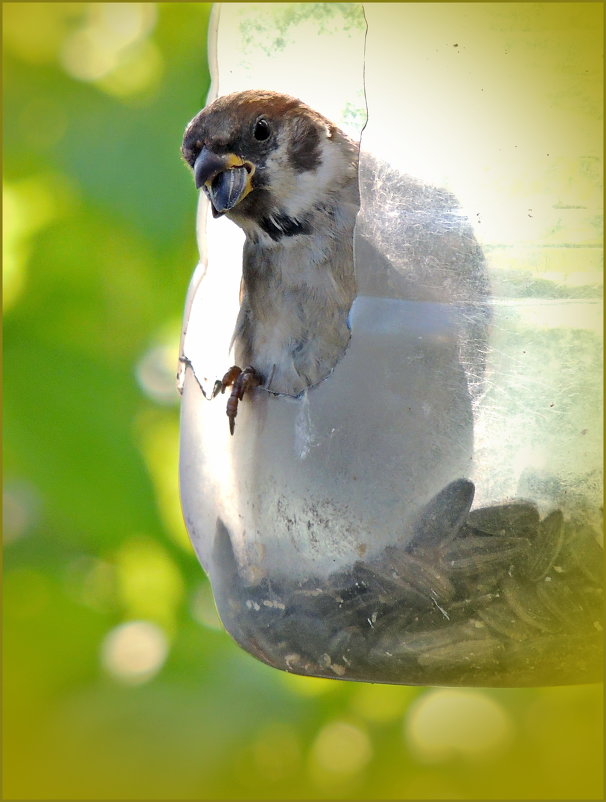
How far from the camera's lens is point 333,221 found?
4.03 ft

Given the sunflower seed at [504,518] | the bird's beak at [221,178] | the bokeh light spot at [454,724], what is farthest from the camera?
the bokeh light spot at [454,724]

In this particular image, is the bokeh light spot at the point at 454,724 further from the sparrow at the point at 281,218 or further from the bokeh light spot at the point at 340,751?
the sparrow at the point at 281,218

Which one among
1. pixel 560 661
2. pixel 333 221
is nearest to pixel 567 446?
pixel 560 661

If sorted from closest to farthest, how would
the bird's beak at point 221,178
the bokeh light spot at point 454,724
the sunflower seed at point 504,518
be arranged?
the sunflower seed at point 504,518, the bird's beak at point 221,178, the bokeh light spot at point 454,724

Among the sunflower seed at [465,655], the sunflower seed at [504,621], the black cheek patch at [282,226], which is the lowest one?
the sunflower seed at [465,655]

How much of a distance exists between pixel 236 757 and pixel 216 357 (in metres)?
1.25

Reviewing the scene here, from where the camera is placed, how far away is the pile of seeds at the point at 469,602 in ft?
3.46

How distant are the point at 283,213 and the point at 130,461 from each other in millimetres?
1061

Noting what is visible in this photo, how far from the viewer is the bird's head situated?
3.89ft

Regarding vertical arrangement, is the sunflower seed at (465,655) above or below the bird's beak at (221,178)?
below

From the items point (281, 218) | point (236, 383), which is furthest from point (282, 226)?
point (236, 383)

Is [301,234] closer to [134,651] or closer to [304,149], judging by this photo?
[304,149]

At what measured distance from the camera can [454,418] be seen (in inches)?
41.4

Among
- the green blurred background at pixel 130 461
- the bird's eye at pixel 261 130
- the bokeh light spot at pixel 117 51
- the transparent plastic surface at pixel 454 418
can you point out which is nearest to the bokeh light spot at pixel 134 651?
the green blurred background at pixel 130 461
